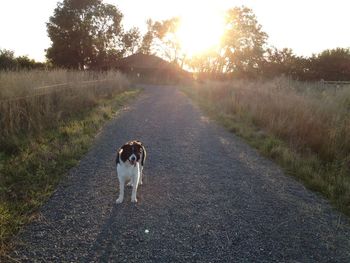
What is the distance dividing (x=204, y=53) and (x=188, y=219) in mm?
59243

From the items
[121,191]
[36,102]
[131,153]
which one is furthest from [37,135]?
[131,153]

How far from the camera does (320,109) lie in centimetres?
927

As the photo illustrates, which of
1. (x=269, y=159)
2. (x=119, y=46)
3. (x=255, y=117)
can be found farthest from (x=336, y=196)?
(x=119, y=46)

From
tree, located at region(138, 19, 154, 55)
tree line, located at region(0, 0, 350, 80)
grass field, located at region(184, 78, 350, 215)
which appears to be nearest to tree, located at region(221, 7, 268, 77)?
tree line, located at region(0, 0, 350, 80)

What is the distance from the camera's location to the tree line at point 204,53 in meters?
33.5

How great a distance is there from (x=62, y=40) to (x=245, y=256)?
43.6m

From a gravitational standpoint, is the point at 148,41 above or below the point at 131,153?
above

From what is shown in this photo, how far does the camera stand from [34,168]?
548 cm

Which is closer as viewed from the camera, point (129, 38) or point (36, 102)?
point (36, 102)

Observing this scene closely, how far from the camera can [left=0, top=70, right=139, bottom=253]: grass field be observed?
4301 millimetres

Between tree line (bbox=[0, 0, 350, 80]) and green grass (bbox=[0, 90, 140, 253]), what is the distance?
1974 cm

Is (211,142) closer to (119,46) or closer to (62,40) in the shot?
(62,40)

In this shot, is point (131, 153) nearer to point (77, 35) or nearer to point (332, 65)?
point (332, 65)

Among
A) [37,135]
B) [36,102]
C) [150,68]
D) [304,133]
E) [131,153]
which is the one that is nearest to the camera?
[131,153]
